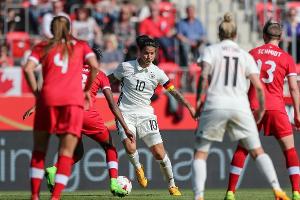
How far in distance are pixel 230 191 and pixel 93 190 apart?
7.21 metres

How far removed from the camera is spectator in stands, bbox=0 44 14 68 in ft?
75.6

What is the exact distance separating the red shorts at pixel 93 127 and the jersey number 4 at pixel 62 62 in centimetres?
339

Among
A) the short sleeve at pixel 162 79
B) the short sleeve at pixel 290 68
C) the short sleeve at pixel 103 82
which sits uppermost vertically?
the short sleeve at pixel 290 68

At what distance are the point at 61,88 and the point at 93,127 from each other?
3526 millimetres

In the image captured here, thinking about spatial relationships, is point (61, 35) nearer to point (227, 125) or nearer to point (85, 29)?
point (227, 125)

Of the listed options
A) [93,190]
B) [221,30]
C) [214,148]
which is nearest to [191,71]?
[214,148]

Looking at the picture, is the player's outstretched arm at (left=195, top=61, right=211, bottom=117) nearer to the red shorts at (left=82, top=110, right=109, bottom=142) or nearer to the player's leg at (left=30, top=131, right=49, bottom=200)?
the player's leg at (left=30, top=131, right=49, bottom=200)

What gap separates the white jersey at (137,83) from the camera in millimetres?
16125

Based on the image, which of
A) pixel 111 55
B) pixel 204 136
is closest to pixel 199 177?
pixel 204 136

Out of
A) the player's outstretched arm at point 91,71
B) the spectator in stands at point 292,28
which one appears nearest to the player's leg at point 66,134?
the player's outstretched arm at point 91,71

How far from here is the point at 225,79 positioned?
12195mm

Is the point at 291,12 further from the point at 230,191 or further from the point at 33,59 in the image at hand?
the point at 33,59

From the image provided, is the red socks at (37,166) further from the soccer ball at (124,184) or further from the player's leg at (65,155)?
the soccer ball at (124,184)

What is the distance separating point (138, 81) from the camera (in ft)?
53.0
